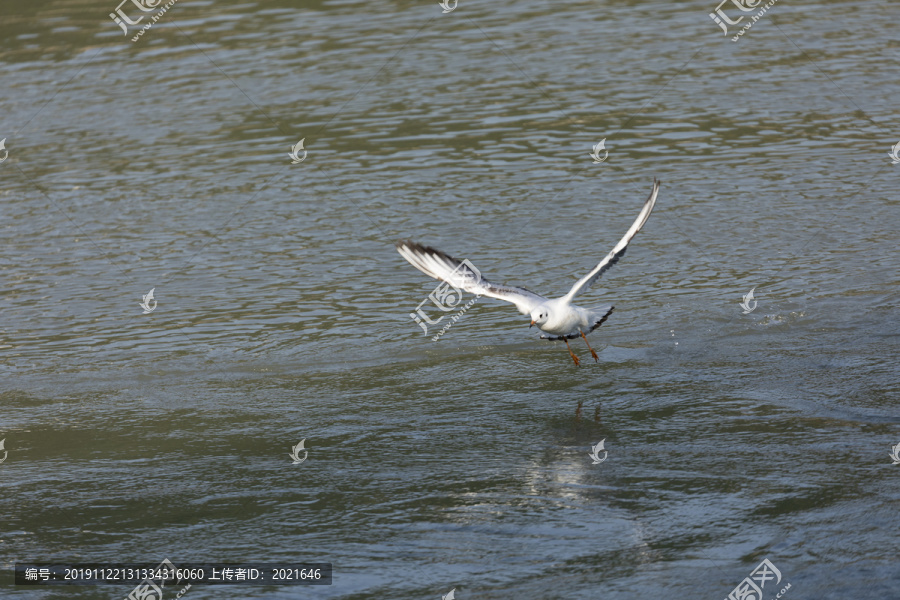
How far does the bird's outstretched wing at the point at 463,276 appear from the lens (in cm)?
704

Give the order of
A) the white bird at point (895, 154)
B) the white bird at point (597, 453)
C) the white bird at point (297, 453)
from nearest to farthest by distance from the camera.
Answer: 1. the white bird at point (597, 453)
2. the white bird at point (297, 453)
3. the white bird at point (895, 154)

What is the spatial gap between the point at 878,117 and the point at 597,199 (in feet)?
11.7

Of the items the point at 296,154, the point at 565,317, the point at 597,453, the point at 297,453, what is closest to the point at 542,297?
the point at 565,317

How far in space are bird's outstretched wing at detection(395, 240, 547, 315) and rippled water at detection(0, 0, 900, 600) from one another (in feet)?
1.93

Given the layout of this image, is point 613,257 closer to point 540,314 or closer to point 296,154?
point 540,314

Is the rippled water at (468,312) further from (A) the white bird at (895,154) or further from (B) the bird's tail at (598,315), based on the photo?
(B) the bird's tail at (598,315)

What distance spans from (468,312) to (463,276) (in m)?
1.27

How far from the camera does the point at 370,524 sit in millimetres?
5590

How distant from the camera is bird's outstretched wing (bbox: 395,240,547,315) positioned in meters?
7.04

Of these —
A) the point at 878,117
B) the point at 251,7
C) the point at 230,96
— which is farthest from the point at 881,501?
the point at 251,7

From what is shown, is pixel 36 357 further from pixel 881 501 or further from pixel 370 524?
pixel 881 501

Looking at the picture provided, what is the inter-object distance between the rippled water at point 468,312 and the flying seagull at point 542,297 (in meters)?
0.38

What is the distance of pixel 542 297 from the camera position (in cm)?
709

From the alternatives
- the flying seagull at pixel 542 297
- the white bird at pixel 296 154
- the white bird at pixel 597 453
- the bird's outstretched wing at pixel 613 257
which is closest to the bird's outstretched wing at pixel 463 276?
the flying seagull at pixel 542 297
